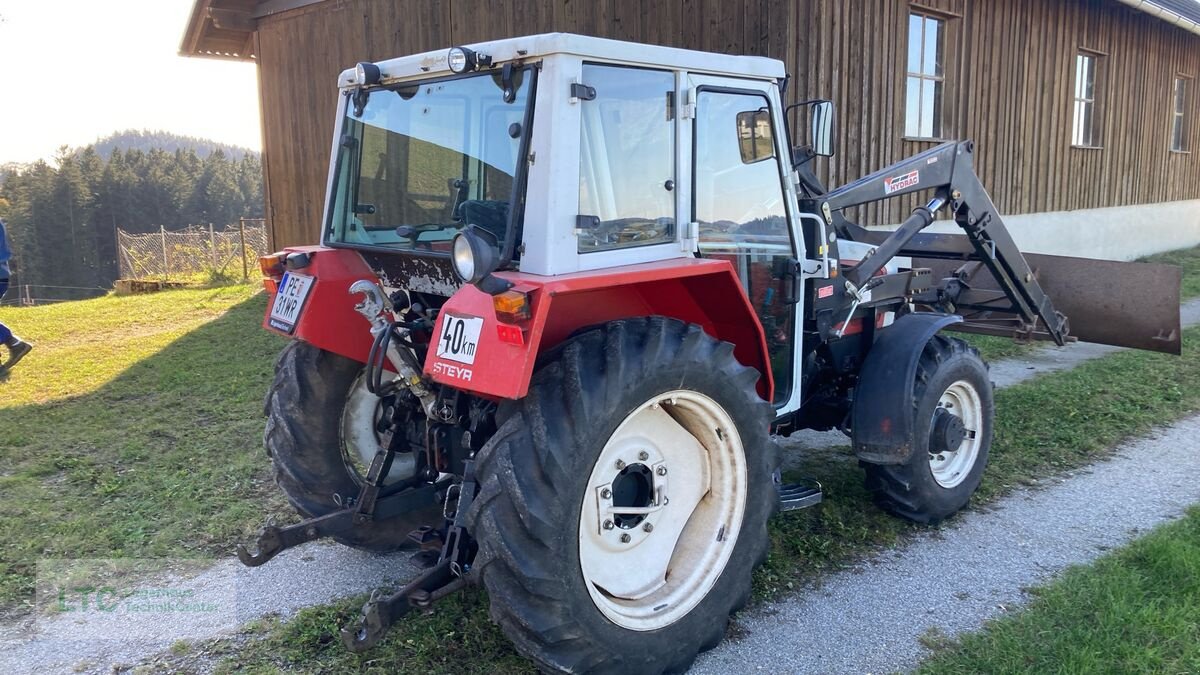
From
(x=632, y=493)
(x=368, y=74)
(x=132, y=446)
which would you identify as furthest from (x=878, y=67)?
(x=132, y=446)

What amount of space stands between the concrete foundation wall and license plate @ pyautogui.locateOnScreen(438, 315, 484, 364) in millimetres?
8944

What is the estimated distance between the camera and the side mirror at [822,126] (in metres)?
3.93

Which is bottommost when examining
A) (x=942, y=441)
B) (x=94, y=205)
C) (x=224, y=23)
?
(x=942, y=441)

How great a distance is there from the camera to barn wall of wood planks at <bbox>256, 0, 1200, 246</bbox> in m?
8.56

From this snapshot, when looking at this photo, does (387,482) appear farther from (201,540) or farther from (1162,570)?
(1162,570)

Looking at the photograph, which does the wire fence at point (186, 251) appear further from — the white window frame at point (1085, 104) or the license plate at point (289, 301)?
the license plate at point (289, 301)

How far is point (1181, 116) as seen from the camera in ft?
57.0

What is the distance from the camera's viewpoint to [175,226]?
5584 centimetres

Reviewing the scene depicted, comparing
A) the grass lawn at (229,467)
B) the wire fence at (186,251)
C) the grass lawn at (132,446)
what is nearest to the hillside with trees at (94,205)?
the wire fence at (186,251)

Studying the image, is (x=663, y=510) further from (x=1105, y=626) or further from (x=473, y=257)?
(x=1105, y=626)

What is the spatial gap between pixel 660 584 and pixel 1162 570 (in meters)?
2.32

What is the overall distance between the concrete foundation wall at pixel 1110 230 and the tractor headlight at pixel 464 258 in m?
9.04

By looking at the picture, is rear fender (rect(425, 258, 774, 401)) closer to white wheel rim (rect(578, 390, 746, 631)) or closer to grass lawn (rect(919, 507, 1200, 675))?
white wheel rim (rect(578, 390, 746, 631))

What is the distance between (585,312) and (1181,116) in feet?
61.6
